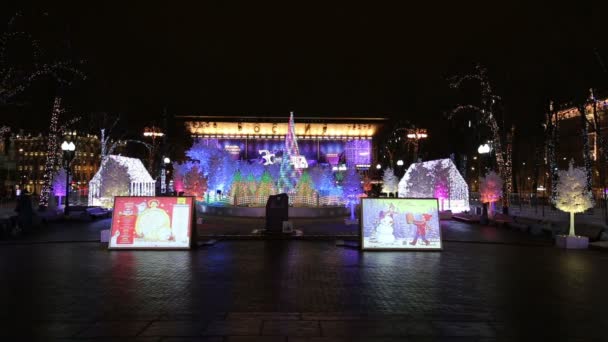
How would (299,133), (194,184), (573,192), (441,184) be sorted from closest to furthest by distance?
(573,192)
(441,184)
(194,184)
(299,133)

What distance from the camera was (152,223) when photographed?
15.5 metres

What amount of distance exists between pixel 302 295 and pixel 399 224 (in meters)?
7.14

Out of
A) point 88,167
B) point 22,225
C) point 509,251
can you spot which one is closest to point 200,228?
point 22,225

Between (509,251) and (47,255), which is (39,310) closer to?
(47,255)

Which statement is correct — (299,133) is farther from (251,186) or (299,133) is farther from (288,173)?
(251,186)

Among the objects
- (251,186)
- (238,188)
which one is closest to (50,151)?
(238,188)

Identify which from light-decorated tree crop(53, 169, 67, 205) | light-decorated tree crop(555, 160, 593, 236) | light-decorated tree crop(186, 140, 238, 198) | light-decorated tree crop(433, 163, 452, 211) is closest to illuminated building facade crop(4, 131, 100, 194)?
light-decorated tree crop(186, 140, 238, 198)

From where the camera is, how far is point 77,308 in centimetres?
805

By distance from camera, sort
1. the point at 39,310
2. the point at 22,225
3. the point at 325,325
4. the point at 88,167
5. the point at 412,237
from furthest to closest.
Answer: the point at 88,167 < the point at 22,225 < the point at 412,237 < the point at 39,310 < the point at 325,325

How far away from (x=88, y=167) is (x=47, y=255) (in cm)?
10947

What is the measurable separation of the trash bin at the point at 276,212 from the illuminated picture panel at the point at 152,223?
446 cm

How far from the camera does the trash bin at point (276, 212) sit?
1958cm

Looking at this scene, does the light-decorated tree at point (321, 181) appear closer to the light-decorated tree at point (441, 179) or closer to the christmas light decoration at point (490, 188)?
the light-decorated tree at point (441, 179)

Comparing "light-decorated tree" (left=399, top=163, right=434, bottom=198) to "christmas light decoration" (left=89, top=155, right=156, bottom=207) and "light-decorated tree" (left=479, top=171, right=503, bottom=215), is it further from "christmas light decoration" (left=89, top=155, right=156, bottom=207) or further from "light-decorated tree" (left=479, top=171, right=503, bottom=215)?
"christmas light decoration" (left=89, top=155, right=156, bottom=207)
